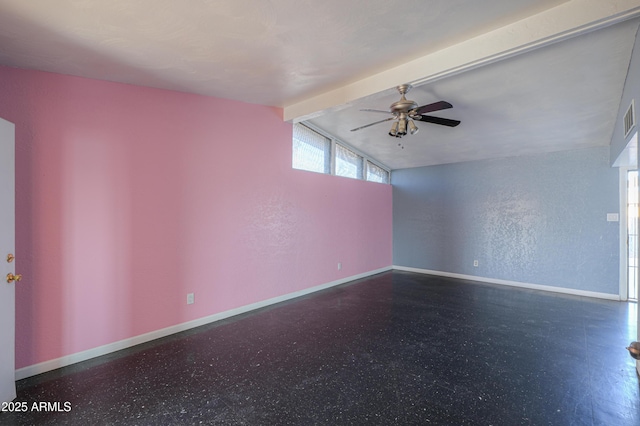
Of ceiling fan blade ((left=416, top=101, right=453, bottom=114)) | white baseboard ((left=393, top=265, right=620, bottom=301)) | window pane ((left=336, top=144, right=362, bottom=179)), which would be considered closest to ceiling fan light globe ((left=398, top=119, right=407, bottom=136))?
ceiling fan blade ((left=416, top=101, right=453, bottom=114))

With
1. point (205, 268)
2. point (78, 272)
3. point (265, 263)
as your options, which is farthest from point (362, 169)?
point (78, 272)

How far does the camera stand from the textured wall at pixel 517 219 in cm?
432

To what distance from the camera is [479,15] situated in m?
1.99

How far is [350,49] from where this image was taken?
236 centimetres

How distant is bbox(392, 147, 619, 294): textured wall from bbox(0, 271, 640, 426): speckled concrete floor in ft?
3.51

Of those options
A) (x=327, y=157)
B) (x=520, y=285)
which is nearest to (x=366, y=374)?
(x=327, y=157)

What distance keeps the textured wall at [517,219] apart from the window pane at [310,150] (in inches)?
87.3

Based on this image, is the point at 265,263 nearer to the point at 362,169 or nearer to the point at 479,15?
the point at 362,169

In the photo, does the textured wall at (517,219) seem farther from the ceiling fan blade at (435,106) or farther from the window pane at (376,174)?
the ceiling fan blade at (435,106)

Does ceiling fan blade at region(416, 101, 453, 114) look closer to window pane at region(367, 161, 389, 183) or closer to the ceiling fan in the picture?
the ceiling fan

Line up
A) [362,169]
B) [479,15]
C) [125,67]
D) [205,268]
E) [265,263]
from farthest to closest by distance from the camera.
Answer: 1. [362,169]
2. [265,263]
3. [205,268]
4. [125,67]
5. [479,15]

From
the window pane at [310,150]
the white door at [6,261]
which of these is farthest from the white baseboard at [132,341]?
the window pane at [310,150]

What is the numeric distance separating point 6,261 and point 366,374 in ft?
8.60

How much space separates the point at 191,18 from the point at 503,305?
467 centimetres
